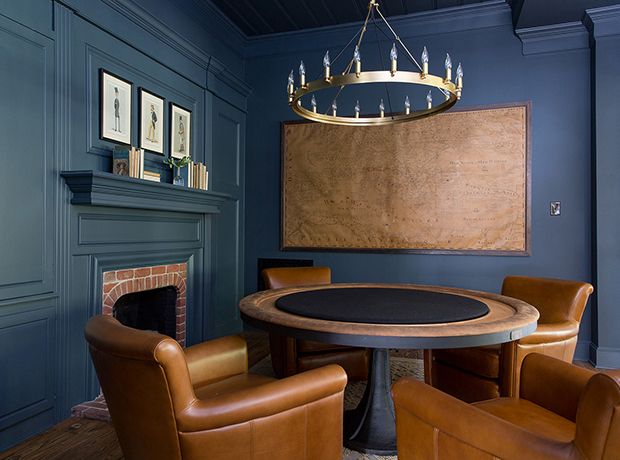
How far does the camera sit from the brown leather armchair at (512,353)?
227 centimetres

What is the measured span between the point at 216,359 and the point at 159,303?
1896 mm

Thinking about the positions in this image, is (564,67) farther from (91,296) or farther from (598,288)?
(91,296)

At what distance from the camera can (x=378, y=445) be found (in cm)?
219

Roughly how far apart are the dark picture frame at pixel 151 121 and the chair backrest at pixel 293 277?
1.26 metres

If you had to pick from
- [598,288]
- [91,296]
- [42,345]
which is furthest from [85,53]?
[598,288]

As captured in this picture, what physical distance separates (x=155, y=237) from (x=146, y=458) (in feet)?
6.82

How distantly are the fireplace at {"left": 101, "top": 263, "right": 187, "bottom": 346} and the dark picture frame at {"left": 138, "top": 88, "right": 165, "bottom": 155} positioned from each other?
2.98 feet

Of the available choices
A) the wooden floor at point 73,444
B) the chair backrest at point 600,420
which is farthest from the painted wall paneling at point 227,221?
the chair backrest at point 600,420

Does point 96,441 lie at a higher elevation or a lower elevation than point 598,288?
lower

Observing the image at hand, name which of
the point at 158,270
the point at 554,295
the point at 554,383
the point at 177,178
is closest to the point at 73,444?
the point at 158,270

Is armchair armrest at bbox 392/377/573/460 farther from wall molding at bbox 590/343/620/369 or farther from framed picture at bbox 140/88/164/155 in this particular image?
wall molding at bbox 590/343/620/369

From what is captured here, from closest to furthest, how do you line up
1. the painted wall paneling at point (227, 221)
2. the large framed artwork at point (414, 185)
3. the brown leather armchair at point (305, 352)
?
the brown leather armchair at point (305, 352), the large framed artwork at point (414, 185), the painted wall paneling at point (227, 221)

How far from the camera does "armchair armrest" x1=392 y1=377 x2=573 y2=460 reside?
1082 mm

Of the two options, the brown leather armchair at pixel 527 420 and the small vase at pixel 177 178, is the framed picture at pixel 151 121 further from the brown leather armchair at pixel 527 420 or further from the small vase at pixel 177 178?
the brown leather armchair at pixel 527 420
